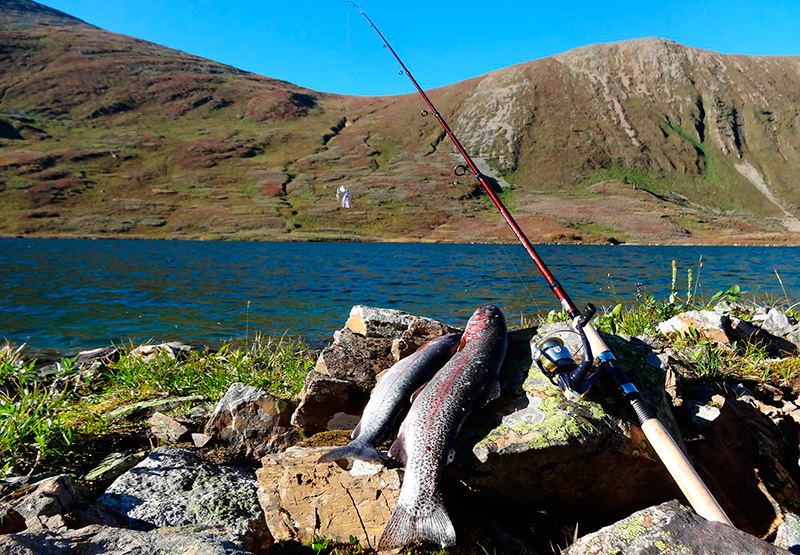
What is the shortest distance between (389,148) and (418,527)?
136504 millimetres

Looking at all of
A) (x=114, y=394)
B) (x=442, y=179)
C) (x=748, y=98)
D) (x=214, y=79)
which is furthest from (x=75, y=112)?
(x=748, y=98)

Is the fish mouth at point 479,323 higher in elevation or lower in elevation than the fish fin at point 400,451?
higher

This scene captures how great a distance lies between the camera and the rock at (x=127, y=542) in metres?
2.04

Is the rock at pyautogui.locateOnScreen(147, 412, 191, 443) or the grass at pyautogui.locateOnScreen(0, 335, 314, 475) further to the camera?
the rock at pyautogui.locateOnScreen(147, 412, 191, 443)

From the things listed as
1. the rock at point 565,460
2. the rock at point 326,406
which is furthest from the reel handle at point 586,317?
the rock at point 326,406

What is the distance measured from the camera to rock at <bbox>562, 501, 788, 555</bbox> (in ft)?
6.91

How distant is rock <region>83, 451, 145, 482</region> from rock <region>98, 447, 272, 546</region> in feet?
0.79

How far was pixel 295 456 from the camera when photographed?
3.25 metres

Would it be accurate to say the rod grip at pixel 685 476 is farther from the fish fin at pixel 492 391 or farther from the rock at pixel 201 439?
the rock at pixel 201 439

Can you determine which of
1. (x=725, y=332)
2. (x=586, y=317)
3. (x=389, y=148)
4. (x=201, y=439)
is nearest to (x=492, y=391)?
(x=586, y=317)

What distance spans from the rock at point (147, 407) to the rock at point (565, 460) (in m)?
3.38

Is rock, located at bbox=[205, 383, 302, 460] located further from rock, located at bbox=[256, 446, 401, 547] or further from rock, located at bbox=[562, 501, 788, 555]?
rock, located at bbox=[562, 501, 788, 555]

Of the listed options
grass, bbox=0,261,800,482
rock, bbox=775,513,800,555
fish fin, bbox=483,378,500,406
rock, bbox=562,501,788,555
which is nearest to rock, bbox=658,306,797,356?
grass, bbox=0,261,800,482

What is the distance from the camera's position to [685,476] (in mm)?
2580
